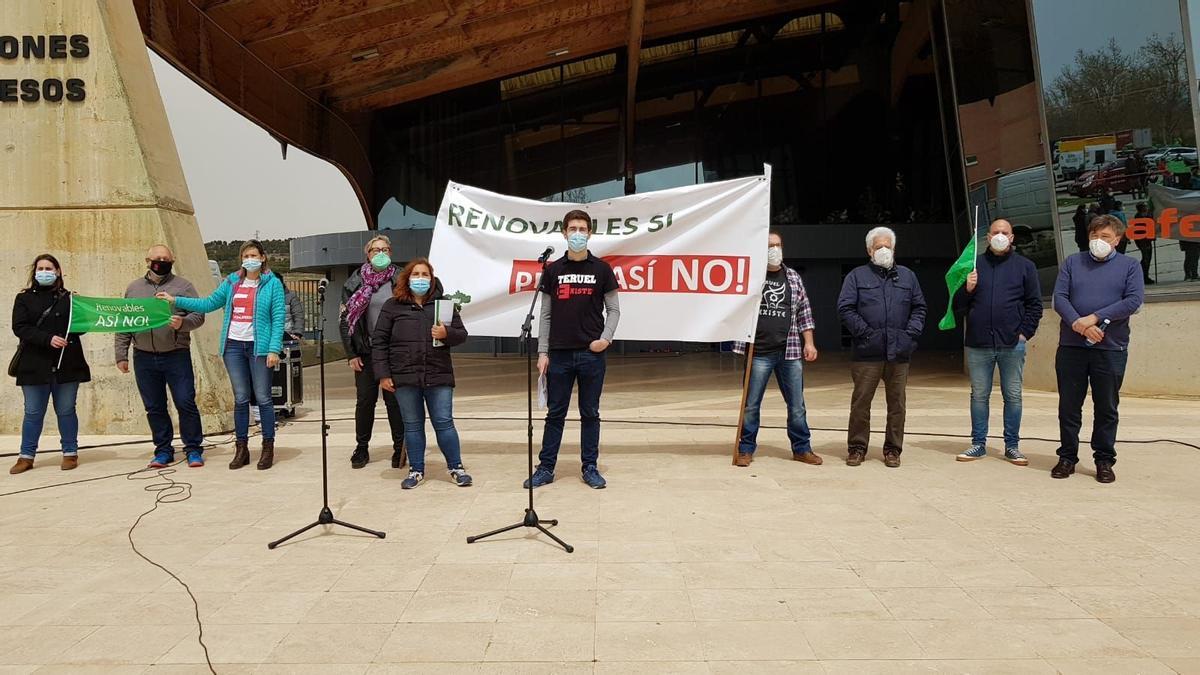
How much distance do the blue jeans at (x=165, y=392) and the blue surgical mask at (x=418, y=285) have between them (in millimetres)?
2563

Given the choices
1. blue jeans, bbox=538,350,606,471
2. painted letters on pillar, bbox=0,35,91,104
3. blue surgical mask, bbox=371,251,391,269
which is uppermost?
painted letters on pillar, bbox=0,35,91,104

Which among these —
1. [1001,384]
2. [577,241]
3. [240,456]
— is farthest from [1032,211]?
[240,456]

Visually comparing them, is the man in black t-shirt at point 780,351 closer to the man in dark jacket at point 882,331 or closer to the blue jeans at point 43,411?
the man in dark jacket at point 882,331

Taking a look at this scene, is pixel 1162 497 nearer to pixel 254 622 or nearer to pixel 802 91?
pixel 254 622

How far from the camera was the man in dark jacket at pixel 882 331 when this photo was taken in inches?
263

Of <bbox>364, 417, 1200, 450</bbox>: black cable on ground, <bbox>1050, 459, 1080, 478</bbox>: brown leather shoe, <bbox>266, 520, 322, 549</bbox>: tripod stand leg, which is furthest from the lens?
<bbox>364, 417, 1200, 450</bbox>: black cable on ground

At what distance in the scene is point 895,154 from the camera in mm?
23578

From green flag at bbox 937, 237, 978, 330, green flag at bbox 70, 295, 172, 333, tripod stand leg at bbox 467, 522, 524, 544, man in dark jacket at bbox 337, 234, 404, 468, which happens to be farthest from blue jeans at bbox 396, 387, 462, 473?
green flag at bbox 937, 237, 978, 330

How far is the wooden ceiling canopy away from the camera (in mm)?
14594

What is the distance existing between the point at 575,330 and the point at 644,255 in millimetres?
1305

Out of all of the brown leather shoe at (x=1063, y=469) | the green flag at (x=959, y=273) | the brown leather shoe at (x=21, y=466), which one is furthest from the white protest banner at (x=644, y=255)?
the brown leather shoe at (x=21, y=466)

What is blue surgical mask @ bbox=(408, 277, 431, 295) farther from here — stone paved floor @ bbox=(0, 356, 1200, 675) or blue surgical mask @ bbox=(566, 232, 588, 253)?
stone paved floor @ bbox=(0, 356, 1200, 675)

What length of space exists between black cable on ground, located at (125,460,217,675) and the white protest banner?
263 cm

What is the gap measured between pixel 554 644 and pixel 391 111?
2310cm
